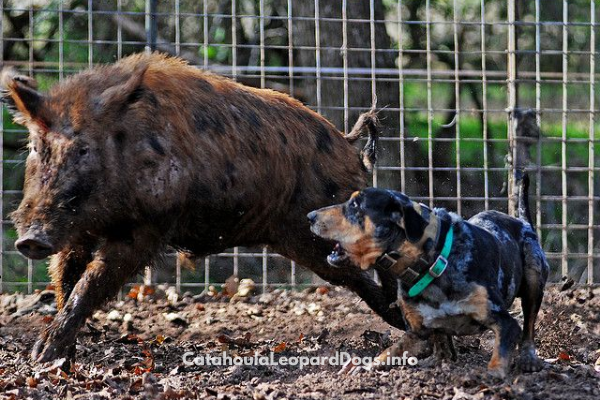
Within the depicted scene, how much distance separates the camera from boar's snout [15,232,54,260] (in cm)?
527

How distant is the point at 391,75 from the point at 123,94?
4.40 metres

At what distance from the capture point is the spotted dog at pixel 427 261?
15.9ft

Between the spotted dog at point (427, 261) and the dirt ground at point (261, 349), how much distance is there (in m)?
0.20

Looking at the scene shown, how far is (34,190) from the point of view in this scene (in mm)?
5391

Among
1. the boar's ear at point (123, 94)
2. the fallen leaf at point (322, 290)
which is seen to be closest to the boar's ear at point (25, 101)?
the boar's ear at point (123, 94)

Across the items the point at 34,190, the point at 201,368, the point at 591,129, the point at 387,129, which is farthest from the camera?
the point at 387,129

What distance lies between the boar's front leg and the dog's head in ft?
3.60

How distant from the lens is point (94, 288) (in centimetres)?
541

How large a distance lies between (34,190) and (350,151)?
81.3 inches

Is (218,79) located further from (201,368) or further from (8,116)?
(8,116)

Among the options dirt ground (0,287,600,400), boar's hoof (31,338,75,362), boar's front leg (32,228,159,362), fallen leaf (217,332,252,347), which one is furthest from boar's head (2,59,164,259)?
fallen leaf (217,332,252,347)

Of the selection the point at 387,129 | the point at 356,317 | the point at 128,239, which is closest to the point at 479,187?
the point at 387,129

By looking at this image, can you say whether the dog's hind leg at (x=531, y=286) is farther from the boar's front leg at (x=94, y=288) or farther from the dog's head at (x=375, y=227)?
the boar's front leg at (x=94, y=288)

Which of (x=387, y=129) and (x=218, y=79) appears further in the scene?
(x=387, y=129)
